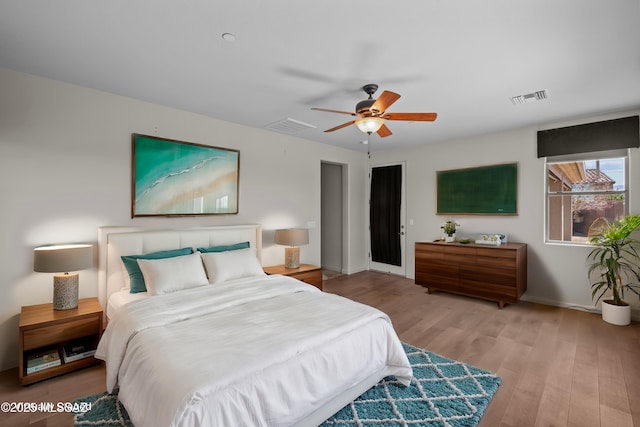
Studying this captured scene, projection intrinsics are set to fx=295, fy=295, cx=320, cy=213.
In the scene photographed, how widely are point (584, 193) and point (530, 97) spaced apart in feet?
5.95

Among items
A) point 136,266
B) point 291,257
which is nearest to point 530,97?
point 291,257

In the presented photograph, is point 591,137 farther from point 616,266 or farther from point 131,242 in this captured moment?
point 131,242

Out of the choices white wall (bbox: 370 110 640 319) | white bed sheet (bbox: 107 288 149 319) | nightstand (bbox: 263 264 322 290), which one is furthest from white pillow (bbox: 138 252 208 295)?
white wall (bbox: 370 110 640 319)

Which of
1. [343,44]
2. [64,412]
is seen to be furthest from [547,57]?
[64,412]

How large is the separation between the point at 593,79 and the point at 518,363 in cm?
269

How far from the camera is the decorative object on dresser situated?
8.03 ft

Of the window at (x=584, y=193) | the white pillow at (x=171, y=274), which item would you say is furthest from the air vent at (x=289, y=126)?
the window at (x=584, y=193)

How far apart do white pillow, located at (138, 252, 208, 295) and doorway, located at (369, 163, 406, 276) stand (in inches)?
152

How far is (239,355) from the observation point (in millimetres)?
1636

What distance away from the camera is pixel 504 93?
305 cm

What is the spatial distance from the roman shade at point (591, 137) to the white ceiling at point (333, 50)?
0.27m

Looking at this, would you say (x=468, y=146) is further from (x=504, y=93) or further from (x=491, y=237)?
(x=504, y=93)

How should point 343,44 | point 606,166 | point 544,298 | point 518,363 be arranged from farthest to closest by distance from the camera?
point 544,298
point 606,166
point 518,363
point 343,44

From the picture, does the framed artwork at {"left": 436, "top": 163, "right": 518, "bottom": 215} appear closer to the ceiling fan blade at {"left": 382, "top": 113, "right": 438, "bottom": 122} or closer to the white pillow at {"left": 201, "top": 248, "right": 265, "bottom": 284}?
the ceiling fan blade at {"left": 382, "top": 113, "right": 438, "bottom": 122}
